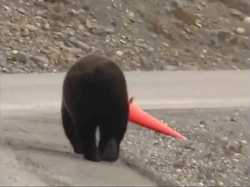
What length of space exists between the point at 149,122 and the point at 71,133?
1.43 meters

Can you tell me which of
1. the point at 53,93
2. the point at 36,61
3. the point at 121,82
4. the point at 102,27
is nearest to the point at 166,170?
the point at 121,82

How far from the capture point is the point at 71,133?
8.62m

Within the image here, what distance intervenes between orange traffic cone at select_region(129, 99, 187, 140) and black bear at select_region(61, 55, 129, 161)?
1.04m

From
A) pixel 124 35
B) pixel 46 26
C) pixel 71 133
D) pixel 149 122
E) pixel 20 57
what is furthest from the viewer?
pixel 124 35

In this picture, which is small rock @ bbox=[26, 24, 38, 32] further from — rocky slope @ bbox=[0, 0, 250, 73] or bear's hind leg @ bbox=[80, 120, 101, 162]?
bear's hind leg @ bbox=[80, 120, 101, 162]

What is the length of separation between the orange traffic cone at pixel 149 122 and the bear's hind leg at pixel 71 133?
0.97 m

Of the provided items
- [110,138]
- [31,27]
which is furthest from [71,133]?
[31,27]

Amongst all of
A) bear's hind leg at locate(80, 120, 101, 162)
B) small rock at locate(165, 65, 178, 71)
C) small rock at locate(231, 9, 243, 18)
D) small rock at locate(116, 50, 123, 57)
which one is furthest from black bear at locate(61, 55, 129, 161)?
small rock at locate(231, 9, 243, 18)

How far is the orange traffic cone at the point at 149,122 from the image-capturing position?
31.3 ft

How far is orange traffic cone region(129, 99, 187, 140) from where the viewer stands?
955cm

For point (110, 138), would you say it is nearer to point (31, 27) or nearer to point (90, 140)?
point (90, 140)

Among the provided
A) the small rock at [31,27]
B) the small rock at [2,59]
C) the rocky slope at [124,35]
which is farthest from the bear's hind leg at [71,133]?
the small rock at [31,27]

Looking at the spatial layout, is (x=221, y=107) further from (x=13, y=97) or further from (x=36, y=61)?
(x=36, y=61)

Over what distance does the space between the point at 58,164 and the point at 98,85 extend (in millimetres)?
838
